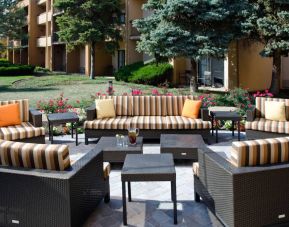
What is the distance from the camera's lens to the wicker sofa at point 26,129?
759 cm

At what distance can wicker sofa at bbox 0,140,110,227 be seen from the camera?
3.99 m

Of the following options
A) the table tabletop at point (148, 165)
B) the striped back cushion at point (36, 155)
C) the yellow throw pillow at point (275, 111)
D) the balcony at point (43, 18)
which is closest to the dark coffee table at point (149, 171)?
the table tabletop at point (148, 165)

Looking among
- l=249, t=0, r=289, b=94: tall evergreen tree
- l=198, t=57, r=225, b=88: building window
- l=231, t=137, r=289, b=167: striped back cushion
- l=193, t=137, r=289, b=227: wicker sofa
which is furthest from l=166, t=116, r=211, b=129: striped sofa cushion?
l=198, t=57, r=225, b=88: building window

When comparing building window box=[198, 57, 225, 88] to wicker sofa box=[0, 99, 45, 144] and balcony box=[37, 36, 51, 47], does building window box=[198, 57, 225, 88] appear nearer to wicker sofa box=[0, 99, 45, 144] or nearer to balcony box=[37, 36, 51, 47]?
wicker sofa box=[0, 99, 45, 144]

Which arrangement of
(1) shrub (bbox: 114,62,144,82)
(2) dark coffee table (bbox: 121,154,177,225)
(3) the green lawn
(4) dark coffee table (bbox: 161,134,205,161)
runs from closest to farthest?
(2) dark coffee table (bbox: 121,154,177,225) → (4) dark coffee table (bbox: 161,134,205,161) → (3) the green lawn → (1) shrub (bbox: 114,62,144,82)

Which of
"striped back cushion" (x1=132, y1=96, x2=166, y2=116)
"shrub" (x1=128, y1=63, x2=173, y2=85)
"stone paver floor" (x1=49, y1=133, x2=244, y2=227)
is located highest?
"shrub" (x1=128, y1=63, x2=173, y2=85)

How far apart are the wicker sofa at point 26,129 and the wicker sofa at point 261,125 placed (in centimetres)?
499

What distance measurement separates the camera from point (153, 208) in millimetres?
5125

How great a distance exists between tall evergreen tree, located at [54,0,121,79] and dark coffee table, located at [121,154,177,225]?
79.8 ft

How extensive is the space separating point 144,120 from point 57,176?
5.17m

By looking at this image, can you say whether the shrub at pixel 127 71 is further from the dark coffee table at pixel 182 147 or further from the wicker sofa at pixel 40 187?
the wicker sofa at pixel 40 187

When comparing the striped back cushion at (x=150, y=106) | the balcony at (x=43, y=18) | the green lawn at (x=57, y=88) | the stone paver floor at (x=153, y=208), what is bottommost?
the stone paver floor at (x=153, y=208)

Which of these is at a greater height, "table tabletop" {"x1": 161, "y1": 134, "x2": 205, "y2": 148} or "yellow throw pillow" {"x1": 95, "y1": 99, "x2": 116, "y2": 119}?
"yellow throw pillow" {"x1": 95, "y1": 99, "x2": 116, "y2": 119}

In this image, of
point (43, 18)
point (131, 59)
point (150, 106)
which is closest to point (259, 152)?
point (150, 106)
